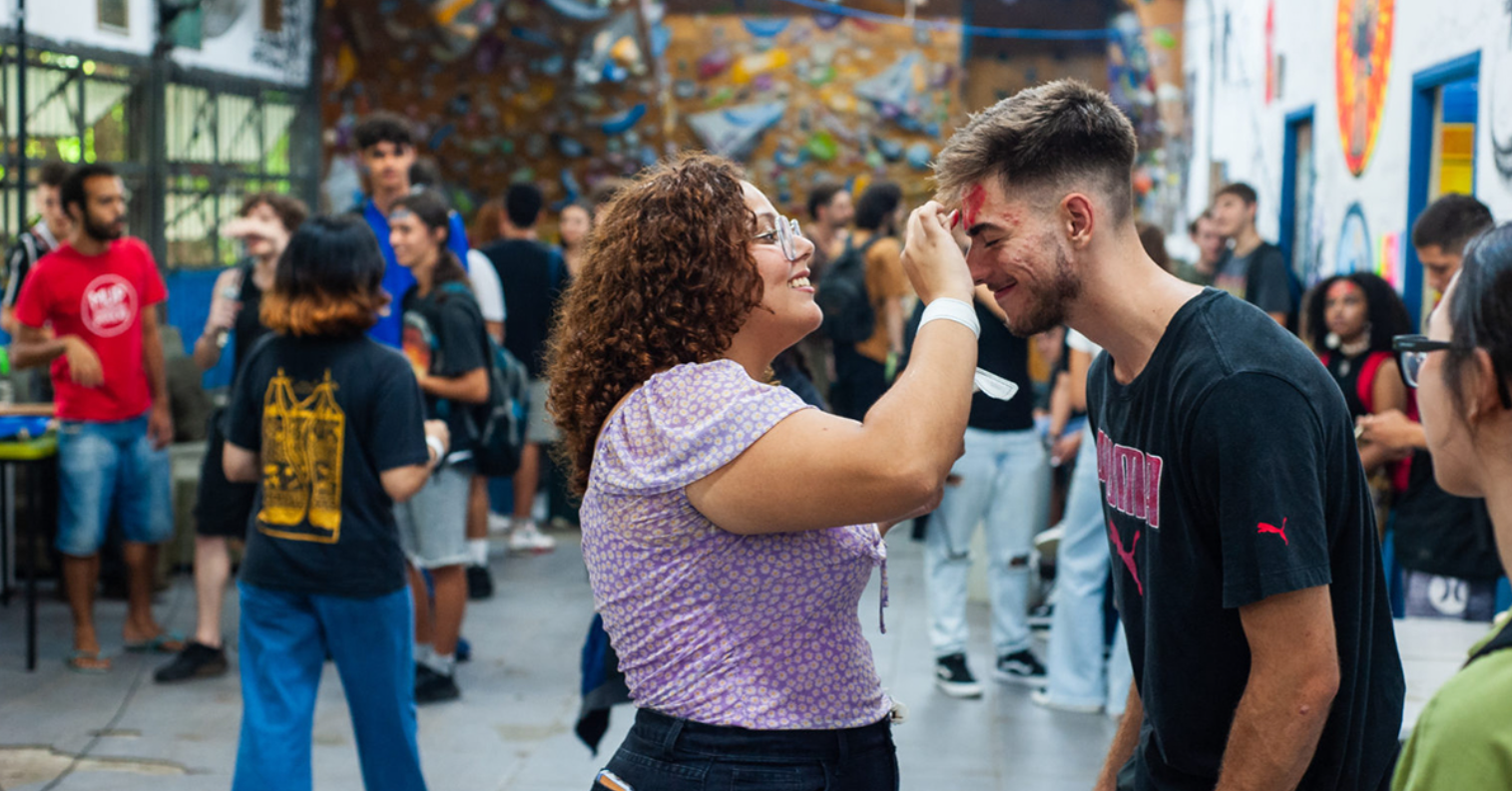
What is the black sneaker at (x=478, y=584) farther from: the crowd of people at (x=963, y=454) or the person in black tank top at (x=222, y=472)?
the crowd of people at (x=963, y=454)

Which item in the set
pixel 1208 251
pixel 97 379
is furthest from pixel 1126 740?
pixel 1208 251

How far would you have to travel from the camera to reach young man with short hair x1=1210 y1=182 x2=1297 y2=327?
21.0 ft

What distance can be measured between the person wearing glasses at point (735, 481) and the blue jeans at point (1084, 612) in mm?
2937

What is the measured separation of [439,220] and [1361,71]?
14.3 feet

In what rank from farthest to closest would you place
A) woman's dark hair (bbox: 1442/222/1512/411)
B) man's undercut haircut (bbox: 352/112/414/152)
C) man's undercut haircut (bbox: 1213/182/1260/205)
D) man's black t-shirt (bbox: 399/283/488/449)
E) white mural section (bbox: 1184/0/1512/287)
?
man's undercut haircut (bbox: 1213/182/1260/205)
man's undercut haircut (bbox: 352/112/414/152)
man's black t-shirt (bbox: 399/283/488/449)
white mural section (bbox: 1184/0/1512/287)
woman's dark hair (bbox: 1442/222/1512/411)

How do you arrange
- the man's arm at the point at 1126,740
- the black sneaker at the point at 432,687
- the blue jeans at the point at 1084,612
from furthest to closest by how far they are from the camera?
1. the black sneaker at the point at 432,687
2. the blue jeans at the point at 1084,612
3. the man's arm at the point at 1126,740

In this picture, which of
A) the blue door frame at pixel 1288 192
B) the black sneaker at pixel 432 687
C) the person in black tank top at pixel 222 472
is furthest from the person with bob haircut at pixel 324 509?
the blue door frame at pixel 1288 192

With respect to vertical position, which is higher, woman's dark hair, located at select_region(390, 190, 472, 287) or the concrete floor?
woman's dark hair, located at select_region(390, 190, 472, 287)

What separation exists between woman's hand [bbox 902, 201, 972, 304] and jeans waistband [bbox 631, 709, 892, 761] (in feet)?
1.91

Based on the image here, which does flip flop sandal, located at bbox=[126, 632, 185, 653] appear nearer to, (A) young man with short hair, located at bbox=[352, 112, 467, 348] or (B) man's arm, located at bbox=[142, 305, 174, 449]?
(B) man's arm, located at bbox=[142, 305, 174, 449]

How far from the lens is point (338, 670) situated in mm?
3199

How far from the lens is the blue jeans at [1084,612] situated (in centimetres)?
467

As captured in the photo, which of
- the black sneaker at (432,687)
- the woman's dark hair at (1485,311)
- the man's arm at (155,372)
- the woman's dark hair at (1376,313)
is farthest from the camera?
the man's arm at (155,372)

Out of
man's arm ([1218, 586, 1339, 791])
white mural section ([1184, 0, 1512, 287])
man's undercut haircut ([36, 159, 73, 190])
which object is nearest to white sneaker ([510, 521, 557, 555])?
man's undercut haircut ([36, 159, 73, 190])
